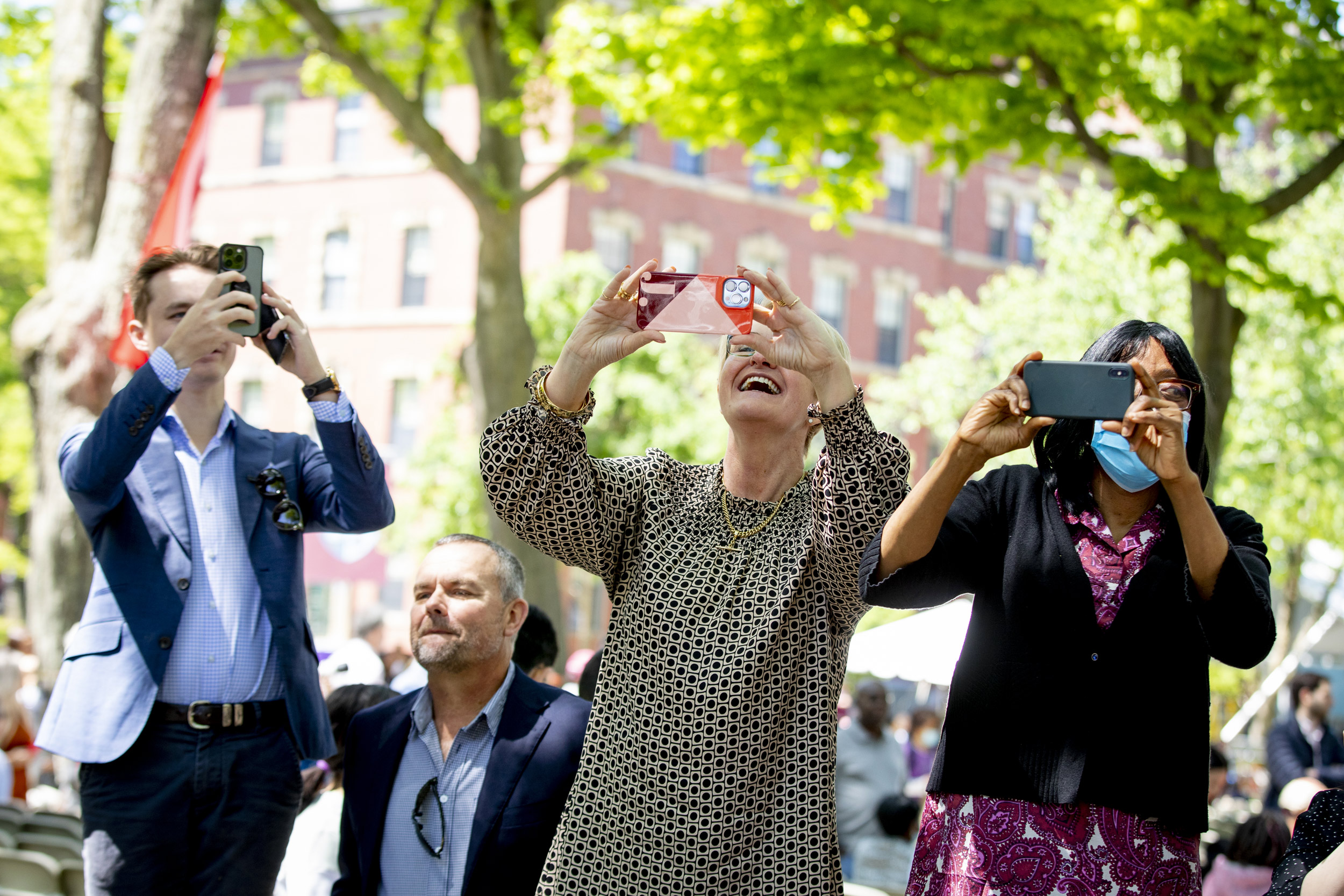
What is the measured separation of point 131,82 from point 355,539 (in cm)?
950

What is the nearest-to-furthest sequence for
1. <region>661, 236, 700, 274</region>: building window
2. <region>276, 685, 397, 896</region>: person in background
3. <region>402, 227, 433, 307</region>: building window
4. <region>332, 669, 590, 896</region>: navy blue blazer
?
<region>332, 669, 590, 896</region>: navy blue blazer
<region>276, 685, 397, 896</region>: person in background
<region>402, 227, 433, 307</region>: building window
<region>661, 236, 700, 274</region>: building window

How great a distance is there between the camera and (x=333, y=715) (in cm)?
522

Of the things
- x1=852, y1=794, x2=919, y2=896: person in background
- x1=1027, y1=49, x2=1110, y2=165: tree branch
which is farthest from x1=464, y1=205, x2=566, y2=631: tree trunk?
x1=1027, y1=49, x2=1110, y2=165: tree branch

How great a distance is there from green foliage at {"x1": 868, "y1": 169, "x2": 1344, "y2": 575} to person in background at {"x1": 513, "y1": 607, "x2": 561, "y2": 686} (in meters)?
17.9

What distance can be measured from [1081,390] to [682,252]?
103 ft

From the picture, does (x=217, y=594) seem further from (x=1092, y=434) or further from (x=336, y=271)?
(x=336, y=271)

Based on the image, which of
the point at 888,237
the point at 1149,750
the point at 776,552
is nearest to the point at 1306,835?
the point at 1149,750

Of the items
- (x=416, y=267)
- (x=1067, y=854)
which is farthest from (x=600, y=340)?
(x=416, y=267)

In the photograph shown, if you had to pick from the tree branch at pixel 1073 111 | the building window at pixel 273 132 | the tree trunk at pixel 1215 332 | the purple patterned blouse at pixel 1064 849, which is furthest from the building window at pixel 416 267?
the purple patterned blouse at pixel 1064 849

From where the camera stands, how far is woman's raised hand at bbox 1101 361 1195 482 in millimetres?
2590

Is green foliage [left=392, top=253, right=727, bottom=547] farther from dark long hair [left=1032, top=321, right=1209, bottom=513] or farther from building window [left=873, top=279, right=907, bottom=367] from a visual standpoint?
dark long hair [left=1032, top=321, right=1209, bottom=513]

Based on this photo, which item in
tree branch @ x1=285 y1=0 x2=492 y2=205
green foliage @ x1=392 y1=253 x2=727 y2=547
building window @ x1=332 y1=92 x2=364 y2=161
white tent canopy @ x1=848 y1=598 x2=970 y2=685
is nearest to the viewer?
white tent canopy @ x1=848 y1=598 x2=970 y2=685

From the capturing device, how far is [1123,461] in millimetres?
2797

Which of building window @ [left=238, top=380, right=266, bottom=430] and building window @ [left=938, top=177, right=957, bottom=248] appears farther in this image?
building window @ [left=938, top=177, right=957, bottom=248]
